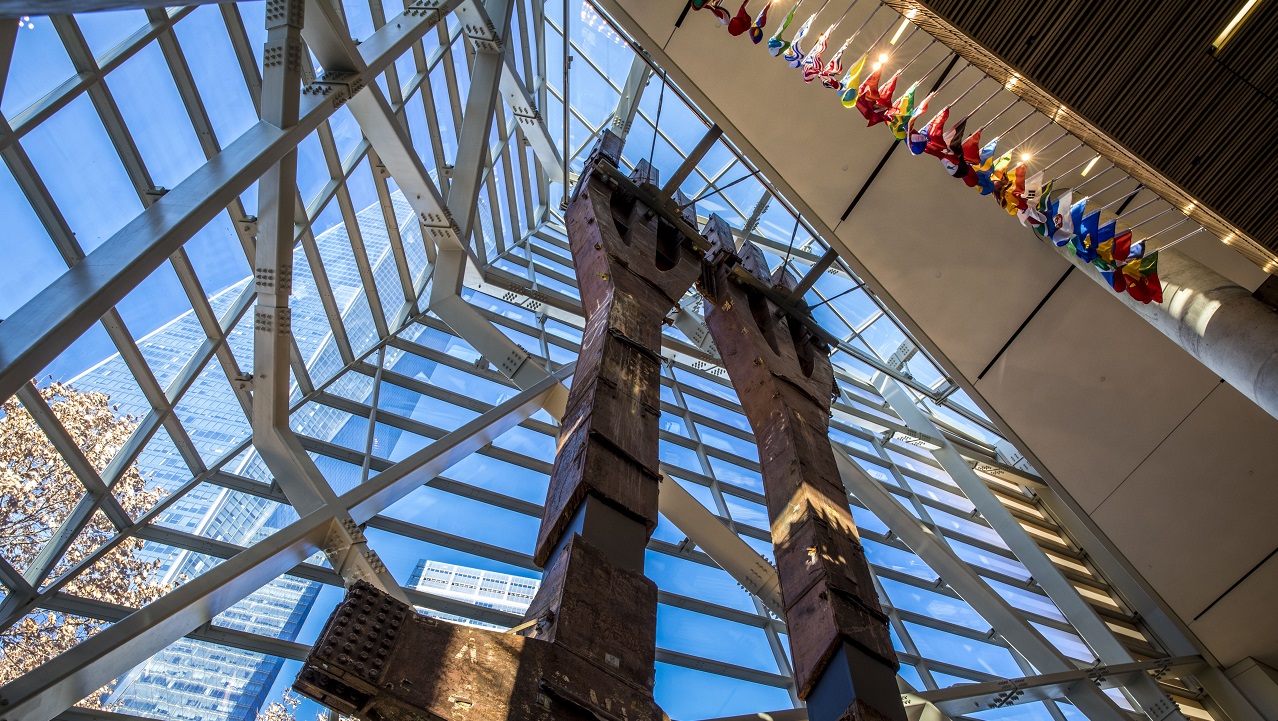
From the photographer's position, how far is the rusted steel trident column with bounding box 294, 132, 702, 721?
7.26ft

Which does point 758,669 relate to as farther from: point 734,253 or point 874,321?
point 874,321

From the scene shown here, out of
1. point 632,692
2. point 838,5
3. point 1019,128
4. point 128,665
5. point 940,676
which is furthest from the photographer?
point 940,676

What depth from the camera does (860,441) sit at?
1892 cm

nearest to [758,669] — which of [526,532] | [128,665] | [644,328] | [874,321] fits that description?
[526,532]

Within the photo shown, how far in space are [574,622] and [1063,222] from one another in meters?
5.21

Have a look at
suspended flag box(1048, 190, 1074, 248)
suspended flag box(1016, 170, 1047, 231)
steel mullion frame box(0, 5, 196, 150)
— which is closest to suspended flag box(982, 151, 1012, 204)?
suspended flag box(1016, 170, 1047, 231)

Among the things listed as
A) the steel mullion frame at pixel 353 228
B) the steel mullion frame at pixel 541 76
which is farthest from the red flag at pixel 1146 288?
the steel mullion frame at pixel 541 76

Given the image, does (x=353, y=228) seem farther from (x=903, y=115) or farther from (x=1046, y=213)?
(x=1046, y=213)

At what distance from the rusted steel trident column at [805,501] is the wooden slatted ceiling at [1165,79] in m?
3.06

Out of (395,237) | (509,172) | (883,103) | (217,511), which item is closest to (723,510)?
(395,237)

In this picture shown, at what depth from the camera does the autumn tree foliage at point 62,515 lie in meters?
6.08

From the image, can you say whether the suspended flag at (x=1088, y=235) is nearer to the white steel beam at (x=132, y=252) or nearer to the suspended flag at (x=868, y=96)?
the suspended flag at (x=868, y=96)

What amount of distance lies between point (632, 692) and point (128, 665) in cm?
443

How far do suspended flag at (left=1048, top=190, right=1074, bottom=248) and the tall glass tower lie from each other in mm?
7571
